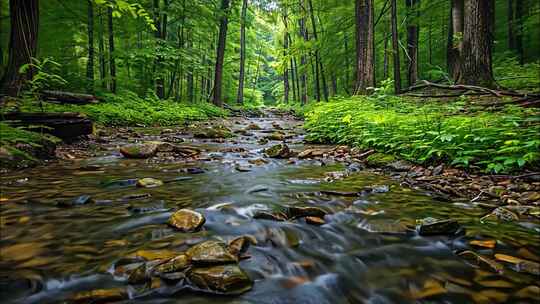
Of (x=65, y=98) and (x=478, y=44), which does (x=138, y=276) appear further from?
(x=65, y=98)

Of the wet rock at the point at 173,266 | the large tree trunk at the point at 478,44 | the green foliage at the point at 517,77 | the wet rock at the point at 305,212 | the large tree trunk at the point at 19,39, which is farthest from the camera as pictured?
the green foliage at the point at 517,77

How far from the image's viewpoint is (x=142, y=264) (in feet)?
6.37

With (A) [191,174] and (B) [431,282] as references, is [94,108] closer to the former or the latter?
(A) [191,174]

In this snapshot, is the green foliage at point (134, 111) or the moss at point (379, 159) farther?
the green foliage at point (134, 111)

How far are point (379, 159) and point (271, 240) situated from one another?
10.9 feet

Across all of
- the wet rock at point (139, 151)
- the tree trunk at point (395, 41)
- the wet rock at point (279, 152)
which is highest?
the tree trunk at point (395, 41)

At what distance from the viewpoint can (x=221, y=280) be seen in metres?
1.79

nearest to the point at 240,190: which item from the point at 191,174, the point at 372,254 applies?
the point at 191,174

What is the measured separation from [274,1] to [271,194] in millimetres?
19084

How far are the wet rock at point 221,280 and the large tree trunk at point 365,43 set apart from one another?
9949 millimetres

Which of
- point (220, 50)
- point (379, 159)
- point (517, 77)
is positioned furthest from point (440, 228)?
point (220, 50)

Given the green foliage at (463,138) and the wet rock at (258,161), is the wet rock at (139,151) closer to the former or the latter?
the wet rock at (258,161)

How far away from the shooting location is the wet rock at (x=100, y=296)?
5.32 ft

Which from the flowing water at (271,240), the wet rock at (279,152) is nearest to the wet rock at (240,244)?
the flowing water at (271,240)
